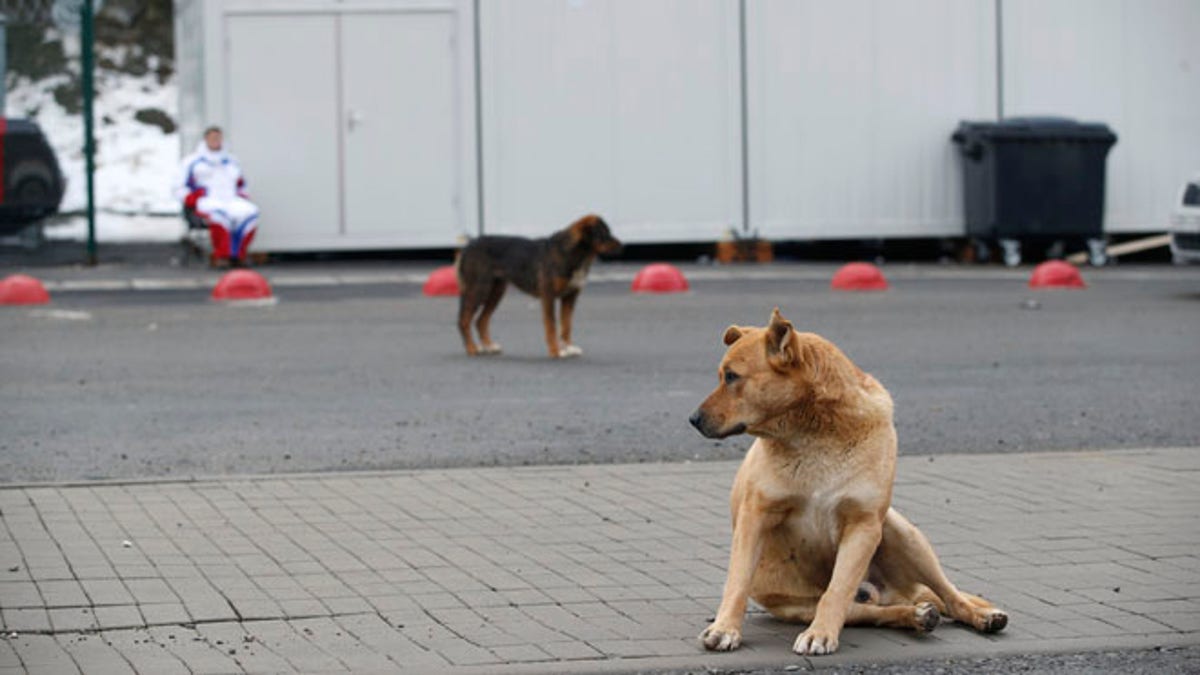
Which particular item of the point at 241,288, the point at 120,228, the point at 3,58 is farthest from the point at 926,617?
the point at 120,228

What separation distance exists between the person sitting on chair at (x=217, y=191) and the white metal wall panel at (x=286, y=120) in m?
0.65

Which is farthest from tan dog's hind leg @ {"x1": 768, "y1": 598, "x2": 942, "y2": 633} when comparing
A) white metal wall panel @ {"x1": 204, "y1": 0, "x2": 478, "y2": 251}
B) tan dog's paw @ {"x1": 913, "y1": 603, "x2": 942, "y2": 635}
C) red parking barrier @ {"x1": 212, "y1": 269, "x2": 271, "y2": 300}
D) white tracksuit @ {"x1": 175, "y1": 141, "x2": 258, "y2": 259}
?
white metal wall panel @ {"x1": 204, "y1": 0, "x2": 478, "y2": 251}

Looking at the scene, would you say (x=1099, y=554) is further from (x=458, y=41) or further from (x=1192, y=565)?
(x=458, y=41)

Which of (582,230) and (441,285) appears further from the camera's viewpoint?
(441,285)

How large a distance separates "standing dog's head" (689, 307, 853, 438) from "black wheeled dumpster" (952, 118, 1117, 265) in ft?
58.8

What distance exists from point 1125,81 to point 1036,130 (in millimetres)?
2220

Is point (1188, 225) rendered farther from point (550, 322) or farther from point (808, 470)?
point (808, 470)

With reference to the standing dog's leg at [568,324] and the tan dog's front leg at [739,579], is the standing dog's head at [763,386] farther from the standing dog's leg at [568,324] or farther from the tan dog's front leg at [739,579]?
the standing dog's leg at [568,324]

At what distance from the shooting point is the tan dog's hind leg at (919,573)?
6125mm

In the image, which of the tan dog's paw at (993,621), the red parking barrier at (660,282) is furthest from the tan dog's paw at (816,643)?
the red parking barrier at (660,282)

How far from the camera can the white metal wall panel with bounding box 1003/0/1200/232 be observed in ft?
80.5

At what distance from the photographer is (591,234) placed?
47.4ft

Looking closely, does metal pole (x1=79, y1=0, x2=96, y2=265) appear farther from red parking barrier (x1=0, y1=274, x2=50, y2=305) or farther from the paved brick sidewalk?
the paved brick sidewalk

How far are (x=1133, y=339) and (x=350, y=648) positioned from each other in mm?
10592
